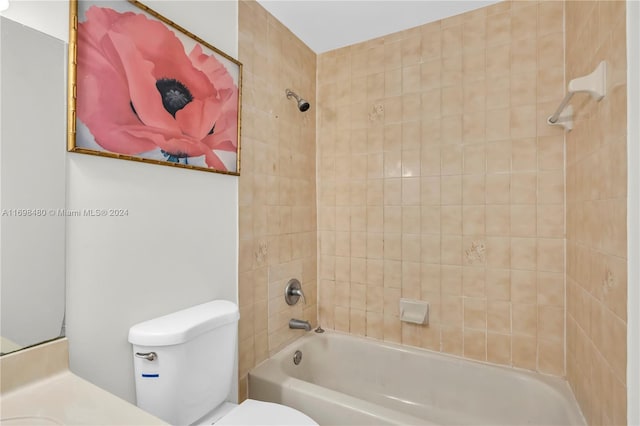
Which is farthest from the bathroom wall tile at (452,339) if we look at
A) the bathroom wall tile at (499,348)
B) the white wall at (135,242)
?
the white wall at (135,242)

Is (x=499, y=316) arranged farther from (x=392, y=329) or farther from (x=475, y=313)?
(x=392, y=329)

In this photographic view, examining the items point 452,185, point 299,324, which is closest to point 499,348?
point 452,185

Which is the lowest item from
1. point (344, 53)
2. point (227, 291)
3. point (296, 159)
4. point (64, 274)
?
point (227, 291)

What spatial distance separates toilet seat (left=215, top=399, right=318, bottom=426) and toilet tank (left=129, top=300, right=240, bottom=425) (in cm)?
10

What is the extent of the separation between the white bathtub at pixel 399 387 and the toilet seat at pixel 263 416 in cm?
26

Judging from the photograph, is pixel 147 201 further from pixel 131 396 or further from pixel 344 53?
pixel 344 53

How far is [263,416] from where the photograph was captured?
1201 millimetres

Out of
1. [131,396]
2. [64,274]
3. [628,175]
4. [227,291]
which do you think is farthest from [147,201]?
[628,175]

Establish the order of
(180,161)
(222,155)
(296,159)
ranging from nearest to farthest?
(180,161) < (222,155) < (296,159)

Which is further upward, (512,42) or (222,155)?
(512,42)

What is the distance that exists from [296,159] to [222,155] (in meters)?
0.65

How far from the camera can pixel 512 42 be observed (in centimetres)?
174

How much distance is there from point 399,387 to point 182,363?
54.0 inches

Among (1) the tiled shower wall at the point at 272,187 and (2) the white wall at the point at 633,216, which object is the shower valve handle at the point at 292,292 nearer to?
(1) the tiled shower wall at the point at 272,187
